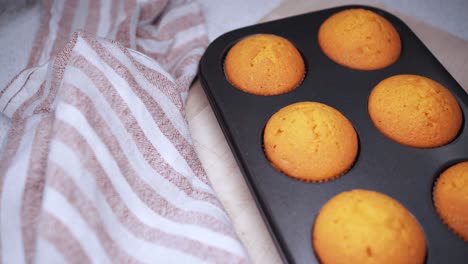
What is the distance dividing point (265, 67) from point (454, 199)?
1.51 feet

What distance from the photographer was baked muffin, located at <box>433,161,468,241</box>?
70 centimetres

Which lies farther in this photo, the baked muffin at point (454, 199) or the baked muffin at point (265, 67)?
the baked muffin at point (265, 67)

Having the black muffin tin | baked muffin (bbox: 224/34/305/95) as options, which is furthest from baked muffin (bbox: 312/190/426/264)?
baked muffin (bbox: 224/34/305/95)

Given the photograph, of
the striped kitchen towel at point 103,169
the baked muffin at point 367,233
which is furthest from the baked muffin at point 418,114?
the striped kitchen towel at point 103,169

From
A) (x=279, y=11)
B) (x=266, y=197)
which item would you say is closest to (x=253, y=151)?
(x=266, y=197)

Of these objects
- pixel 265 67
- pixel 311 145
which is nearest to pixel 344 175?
pixel 311 145

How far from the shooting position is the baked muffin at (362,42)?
948mm

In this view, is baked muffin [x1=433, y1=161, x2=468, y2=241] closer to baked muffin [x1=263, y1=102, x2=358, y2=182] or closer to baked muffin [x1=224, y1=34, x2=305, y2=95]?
baked muffin [x1=263, y1=102, x2=358, y2=182]

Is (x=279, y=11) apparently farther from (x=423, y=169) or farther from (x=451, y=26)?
(x=423, y=169)

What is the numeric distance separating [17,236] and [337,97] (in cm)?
68

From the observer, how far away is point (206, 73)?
947 millimetres

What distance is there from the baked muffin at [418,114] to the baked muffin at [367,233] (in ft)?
0.62

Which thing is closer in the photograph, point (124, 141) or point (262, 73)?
point (124, 141)

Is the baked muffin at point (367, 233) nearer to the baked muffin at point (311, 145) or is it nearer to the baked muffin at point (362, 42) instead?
the baked muffin at point (311, 145)
